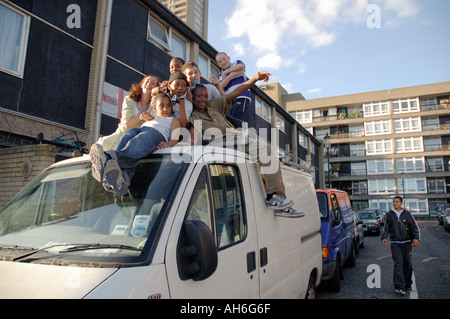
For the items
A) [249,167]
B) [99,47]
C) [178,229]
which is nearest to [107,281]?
[178,229]

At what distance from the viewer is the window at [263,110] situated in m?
22.3


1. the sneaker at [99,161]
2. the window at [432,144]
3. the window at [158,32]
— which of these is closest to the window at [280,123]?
the window at [158,32]

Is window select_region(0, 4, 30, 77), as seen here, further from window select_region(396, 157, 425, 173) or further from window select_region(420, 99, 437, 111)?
window select_region(420, 99, 437, 111)

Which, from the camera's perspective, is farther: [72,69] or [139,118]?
[72,69]

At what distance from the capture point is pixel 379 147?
5372 centimetres

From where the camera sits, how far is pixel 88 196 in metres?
2.43

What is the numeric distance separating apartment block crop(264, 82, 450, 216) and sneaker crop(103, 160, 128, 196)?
46.6 metres

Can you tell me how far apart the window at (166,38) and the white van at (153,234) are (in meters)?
11.3

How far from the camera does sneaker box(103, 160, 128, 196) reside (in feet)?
6.98

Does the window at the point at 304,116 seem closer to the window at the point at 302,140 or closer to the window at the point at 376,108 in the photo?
the window at the point at 376,108
